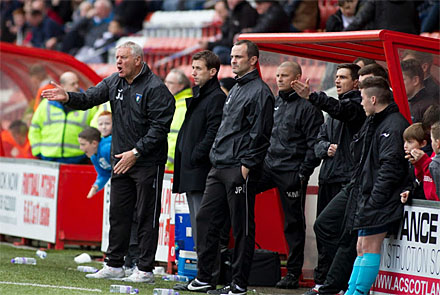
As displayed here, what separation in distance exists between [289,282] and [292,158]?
46.7 inches

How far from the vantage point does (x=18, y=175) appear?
505 inches

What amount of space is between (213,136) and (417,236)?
2103mm

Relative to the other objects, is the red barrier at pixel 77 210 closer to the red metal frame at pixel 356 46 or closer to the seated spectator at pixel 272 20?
the red metal frame at pixel 356 46

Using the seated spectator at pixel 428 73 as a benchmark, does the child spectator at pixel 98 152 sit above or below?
below

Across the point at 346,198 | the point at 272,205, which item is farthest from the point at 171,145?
the point at 346,198

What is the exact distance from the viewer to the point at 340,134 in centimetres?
889

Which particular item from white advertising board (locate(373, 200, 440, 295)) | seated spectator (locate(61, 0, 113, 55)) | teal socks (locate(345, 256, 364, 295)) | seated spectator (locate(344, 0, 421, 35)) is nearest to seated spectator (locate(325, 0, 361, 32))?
seated spectator (locate(344, 0, 421, 35))

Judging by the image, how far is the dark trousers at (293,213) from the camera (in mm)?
9469

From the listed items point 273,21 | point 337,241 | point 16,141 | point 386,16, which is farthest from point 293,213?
point 273,21

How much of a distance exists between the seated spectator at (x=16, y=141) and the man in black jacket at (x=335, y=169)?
19.7ft

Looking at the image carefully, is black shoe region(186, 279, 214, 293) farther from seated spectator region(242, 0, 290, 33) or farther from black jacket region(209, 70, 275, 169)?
seated spectator region(242, 0, 290, 33)

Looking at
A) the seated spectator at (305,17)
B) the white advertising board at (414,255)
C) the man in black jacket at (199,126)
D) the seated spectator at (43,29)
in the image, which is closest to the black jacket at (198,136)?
the man in black jacket at (199,126)

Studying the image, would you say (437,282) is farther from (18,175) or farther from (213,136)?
(18,175)

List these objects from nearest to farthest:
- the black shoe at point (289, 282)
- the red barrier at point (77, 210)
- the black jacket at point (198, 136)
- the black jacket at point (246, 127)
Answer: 1. the black jacket at point (246, 127)
2. the black jacket at point (198, 136)
3. the black shoe at point (289, 282)
4. the red barrier at point (77, 210)
